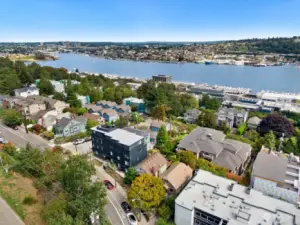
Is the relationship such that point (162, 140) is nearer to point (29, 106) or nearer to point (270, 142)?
point (270, 142)

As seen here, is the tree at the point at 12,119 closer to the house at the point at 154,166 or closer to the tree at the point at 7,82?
the tree at the point at 7,82

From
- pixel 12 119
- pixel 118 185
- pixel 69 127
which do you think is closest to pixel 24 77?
pixel 12 119

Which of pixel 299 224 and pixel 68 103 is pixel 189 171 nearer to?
pixel 299 224

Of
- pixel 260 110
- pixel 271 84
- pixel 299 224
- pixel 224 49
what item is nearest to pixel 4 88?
pixel 299 224

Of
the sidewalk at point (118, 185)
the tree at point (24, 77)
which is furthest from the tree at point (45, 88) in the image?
the sidewalk at point (118, 185)

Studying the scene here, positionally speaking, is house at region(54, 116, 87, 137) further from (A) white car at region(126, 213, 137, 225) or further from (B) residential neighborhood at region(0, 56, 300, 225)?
(A) white car at region(126, 213, 137, 225)

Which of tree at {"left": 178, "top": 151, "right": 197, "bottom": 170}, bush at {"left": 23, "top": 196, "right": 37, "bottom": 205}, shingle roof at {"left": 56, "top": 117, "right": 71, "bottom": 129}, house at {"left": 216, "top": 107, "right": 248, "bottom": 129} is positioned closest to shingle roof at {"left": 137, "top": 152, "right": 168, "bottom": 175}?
tree at {"left": 178, "top": 151, "right": 197, "bottom": 170}
